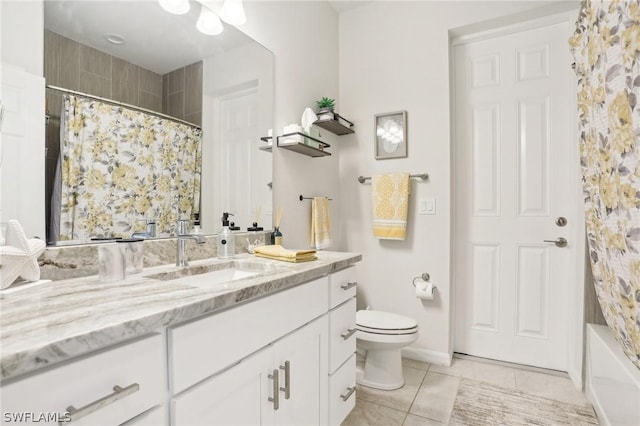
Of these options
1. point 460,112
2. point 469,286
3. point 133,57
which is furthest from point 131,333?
point 460,112

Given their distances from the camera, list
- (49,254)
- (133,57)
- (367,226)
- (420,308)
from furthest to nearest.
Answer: (367,226)
(420,308)
(133,57)
(49,254)

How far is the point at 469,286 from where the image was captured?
7.84 feet

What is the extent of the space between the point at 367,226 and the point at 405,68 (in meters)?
1.22

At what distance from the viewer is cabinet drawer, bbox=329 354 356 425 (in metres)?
1.43

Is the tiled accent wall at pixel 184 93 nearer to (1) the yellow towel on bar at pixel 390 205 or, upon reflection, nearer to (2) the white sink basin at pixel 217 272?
(2) the white sink basin at pixel 217 272

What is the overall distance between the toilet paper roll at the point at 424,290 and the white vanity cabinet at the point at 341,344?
840 mm

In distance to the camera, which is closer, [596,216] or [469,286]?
[596,216]

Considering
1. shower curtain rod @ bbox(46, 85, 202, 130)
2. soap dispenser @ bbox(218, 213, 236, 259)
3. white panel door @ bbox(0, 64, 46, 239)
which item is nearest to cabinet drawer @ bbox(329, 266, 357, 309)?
soap dispenser @ bbox(218, 213, 236, 259)

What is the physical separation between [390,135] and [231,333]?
2008 millimetres

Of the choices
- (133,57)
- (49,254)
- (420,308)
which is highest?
(133,57)

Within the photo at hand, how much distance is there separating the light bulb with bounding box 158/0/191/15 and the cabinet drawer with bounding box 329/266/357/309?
1.34 metres

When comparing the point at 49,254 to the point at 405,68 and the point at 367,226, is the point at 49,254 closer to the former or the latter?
the point at 367,226

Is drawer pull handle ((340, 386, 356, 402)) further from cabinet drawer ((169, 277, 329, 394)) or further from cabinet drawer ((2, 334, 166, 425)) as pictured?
cabinet drawer ((2, 334, 166, 425))

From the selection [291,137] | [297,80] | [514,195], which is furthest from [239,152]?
[514,195]
